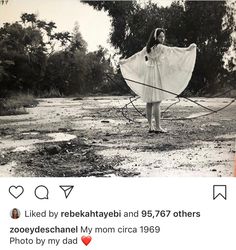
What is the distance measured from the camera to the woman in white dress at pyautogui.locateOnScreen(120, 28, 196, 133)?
315 centimetres

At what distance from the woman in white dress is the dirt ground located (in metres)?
0.04

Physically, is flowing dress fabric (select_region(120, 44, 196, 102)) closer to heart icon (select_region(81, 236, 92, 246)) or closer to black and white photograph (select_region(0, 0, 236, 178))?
black and white photograph (select_region(0, 0, 236, 178))

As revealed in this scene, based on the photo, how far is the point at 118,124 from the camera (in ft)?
10.6

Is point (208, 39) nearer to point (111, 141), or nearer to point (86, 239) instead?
point (111, 141)

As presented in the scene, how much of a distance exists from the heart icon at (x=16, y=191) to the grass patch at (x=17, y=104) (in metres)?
0.34

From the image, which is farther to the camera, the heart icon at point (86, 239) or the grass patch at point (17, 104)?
the grass patch at point (17, 104)

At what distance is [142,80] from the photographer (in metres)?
3.21

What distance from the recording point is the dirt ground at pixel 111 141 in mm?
3102

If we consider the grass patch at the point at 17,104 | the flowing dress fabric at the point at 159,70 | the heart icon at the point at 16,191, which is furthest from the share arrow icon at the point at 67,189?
the flowing dress fabric at the point at 159,70

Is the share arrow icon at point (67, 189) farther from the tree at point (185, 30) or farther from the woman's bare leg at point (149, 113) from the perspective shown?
the tree at point (185, 30)

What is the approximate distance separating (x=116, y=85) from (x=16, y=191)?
2.07ft

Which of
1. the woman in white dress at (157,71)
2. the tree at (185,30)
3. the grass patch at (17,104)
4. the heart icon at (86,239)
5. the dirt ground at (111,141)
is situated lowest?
the heart icon at (86,239)

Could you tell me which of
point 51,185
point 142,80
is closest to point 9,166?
point 51,185

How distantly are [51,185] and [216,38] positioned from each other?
0.94 metres
